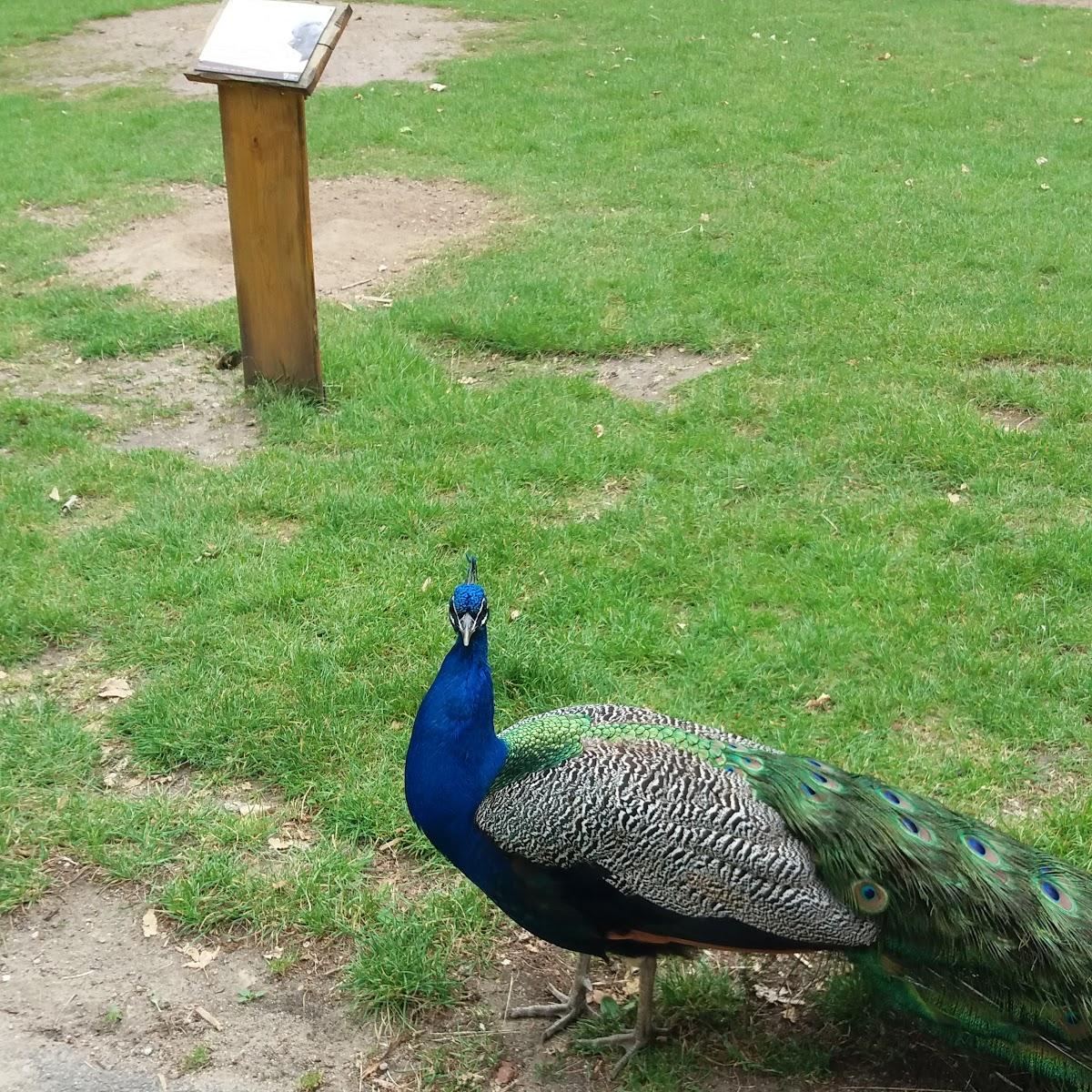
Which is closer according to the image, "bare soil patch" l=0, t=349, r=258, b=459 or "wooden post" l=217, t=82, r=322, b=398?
"wooden post" l=217, t=82, r=322, b=398

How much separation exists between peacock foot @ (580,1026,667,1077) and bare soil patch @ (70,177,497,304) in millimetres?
4767

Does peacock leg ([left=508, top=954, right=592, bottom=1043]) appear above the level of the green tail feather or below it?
below

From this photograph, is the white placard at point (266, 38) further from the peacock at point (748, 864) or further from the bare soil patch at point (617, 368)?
the peacock at point (748, 864)

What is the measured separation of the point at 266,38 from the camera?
5.20 m

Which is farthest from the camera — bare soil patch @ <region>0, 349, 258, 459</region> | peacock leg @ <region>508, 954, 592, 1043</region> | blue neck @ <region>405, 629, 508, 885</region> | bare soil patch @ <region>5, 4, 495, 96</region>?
bare soil patch @ <region>5, 4, 495, 96</region>

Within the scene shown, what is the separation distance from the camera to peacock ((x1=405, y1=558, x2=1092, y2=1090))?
2262 millimetres

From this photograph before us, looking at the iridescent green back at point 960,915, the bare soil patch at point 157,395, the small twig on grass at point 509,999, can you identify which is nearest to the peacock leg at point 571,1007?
the small twig on grass at point 509,999

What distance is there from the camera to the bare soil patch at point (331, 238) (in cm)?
690

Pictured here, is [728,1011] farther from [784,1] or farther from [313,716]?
[784,1]

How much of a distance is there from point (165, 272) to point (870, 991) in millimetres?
5889

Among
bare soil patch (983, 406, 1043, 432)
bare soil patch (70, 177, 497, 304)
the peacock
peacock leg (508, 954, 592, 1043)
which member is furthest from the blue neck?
bare soil patch (70, 177, 497, 304)

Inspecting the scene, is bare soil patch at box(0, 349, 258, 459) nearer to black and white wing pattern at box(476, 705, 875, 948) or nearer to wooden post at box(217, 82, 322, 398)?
wooden post at box(217, 82, 322, 398)

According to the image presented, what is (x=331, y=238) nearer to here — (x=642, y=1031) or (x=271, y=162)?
(x=271, y=162)

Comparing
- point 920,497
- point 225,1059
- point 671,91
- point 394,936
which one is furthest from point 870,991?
point 671,91
